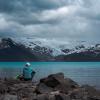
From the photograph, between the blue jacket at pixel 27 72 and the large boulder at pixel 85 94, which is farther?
the blue jacket at pixel 27 72

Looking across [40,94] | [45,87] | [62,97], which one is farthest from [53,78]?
[62,97]

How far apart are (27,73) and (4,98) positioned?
27.6 feet

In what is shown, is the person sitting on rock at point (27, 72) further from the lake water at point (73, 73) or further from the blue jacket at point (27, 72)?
the lake water at point (73, 73)

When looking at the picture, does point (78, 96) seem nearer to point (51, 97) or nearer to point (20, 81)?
point (51, 97)

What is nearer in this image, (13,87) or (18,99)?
(18,99)

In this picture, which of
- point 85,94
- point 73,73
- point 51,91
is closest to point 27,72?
point 51,91

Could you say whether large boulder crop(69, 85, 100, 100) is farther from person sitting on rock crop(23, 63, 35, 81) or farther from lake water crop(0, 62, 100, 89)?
lake water crop(0, 62, 100, 89)

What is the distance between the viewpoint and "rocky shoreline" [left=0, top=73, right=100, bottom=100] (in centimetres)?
1988

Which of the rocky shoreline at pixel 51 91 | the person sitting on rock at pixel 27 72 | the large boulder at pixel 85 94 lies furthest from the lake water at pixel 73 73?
the large boulder at pixel 85 94

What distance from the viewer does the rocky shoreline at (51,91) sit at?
65.2 feet

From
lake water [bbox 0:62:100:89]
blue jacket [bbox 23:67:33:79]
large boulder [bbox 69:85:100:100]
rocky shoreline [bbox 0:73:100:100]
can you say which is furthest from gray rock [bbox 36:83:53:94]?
lake water [bbox 0:62:100:89]

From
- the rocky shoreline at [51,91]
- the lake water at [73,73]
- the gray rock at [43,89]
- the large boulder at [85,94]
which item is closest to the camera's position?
the rocky shoreline at [51,91]

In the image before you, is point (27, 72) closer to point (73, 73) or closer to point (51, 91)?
point (51, 91)

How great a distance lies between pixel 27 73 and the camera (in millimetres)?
27250
